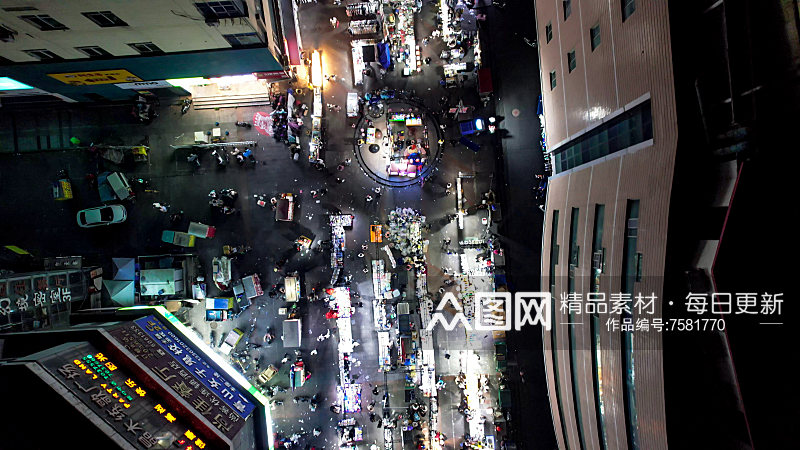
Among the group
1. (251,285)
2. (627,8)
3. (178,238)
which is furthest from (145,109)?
(627,8)

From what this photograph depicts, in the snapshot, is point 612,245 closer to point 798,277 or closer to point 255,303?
point 798,277

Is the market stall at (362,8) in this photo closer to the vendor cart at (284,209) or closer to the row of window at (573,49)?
the row of window at (573,49)

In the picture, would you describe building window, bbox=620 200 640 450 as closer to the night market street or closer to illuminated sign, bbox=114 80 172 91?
the night market street

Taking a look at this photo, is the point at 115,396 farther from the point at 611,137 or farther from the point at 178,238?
the point at 611,137

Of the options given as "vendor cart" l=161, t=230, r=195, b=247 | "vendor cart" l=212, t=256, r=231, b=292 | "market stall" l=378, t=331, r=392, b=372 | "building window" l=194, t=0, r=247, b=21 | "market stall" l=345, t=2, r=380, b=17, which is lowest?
"market stall" l=378, t=331, r=392, b=372

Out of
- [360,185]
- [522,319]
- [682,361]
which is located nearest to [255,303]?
[360,185]

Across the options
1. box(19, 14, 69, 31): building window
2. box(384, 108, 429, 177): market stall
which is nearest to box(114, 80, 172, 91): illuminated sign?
box(19, 14, 69, 31): building window
